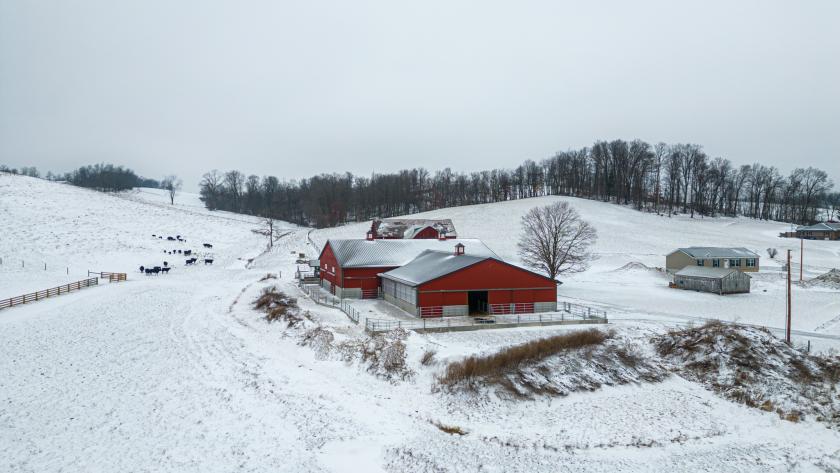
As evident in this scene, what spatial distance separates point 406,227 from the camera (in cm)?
5831

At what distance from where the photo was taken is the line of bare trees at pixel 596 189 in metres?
99.0

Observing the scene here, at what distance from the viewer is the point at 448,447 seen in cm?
1330

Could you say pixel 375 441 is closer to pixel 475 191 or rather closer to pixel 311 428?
pixel 311 428

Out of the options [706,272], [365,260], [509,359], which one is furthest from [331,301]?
[706,272]

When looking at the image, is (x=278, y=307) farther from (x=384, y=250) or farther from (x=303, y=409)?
(x=303, y=409)

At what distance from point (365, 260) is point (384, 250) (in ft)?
9.36

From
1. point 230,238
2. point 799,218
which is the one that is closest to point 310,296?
point 230,238

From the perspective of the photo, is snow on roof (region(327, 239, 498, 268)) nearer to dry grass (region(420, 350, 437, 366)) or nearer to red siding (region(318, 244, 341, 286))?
red siding (region(318, 244, 341, 286))

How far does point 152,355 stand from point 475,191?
4120 inches

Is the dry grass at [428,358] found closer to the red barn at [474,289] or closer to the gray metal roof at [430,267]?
the red barn at [474,289]

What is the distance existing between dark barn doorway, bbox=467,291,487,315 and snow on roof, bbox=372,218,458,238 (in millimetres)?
22464

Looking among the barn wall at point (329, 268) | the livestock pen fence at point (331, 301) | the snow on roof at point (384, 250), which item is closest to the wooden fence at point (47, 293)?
the livestock pen fence at point (331, 301)

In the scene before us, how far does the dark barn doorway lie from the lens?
105 feet

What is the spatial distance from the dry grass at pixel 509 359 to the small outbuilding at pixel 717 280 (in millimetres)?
25297
